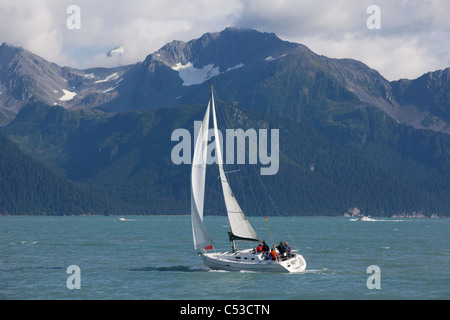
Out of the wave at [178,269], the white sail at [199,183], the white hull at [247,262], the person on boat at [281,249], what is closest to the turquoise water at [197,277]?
the wave at [178,269]

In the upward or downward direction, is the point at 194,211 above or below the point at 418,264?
above

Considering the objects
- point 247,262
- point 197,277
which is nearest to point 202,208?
point 247,262

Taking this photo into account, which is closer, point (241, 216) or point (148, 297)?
point (148, 297)

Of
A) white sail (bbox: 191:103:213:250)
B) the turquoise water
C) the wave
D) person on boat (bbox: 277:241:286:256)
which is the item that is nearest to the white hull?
person on boat (bbox: 277:241:286:256)

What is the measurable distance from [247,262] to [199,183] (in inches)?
363

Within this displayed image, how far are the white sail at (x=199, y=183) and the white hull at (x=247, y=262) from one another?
186 centimetres

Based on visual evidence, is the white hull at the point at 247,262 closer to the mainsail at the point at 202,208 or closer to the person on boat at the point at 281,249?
the person on boat at the point at 281,249

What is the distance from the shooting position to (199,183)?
73.3m

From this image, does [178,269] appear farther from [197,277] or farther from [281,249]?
[281,249]

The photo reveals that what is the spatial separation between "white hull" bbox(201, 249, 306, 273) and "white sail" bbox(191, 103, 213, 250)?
1.86 metres
